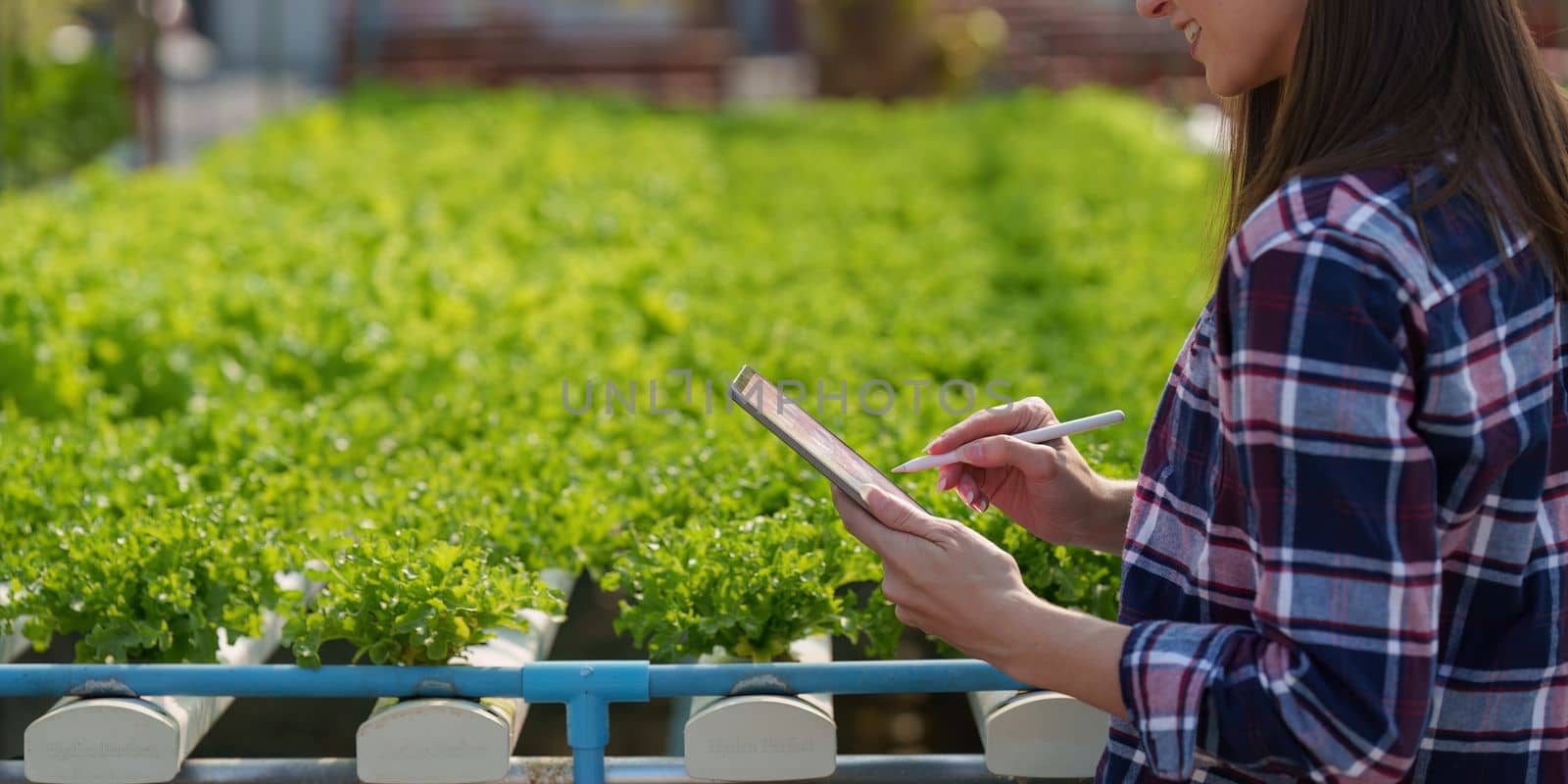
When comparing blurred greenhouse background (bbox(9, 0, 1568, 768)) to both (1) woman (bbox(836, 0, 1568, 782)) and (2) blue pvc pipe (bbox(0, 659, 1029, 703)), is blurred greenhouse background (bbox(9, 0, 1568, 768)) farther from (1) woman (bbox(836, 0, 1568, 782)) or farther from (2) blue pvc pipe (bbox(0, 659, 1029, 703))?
(1) woman (bbox(836, 0, 1568, 782))

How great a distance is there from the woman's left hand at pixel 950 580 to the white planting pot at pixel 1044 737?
68cm

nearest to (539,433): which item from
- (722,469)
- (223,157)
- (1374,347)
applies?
(722,469)

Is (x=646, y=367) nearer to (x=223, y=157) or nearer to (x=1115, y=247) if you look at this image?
(x=1115, y=247)

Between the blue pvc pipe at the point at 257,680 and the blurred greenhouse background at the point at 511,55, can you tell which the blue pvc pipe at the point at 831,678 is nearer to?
the blue pvc pipe at the point at 257,680

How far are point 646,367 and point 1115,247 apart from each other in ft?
7.73

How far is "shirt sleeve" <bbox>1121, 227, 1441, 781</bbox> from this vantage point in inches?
55.0

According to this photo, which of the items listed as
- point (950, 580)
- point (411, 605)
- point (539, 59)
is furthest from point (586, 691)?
point (539, 59)

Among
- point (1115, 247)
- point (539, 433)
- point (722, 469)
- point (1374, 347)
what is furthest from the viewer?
point (1115, 247)

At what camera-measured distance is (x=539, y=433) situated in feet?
11.5

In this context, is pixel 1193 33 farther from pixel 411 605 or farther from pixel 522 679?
pixel 411 605

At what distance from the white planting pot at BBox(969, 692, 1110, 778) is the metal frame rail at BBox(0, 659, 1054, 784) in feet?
0.17

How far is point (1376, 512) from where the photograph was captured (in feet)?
4.58

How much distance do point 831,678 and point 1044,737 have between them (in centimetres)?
33

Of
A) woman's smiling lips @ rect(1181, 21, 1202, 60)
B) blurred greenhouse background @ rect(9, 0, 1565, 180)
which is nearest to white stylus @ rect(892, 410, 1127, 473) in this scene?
woman's smiling lips @ rect(1181, 21, 1202, 60)
